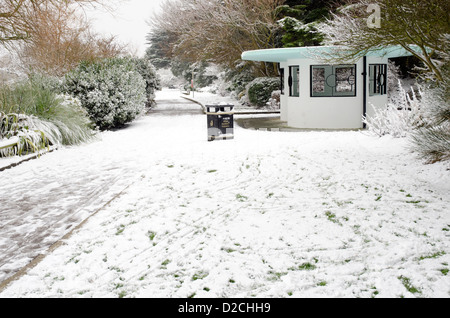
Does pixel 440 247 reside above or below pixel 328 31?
below

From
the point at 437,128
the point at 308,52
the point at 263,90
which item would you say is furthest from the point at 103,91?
the point at 263,90

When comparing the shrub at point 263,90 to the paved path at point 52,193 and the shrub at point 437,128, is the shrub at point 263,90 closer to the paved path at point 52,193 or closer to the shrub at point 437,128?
the paved path at point 52,193

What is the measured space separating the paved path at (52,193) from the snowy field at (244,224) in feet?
0.12

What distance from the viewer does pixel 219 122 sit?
11609 millimetres

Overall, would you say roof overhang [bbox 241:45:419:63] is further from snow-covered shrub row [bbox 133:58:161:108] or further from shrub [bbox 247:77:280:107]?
snow-covered shrub row [bbox 133:58:161:108]

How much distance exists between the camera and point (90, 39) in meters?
29.4

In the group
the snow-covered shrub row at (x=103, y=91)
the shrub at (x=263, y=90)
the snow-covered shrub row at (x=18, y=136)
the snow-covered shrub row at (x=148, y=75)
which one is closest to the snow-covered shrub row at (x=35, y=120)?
the snow-covered shrub row at (x=18, y=136)

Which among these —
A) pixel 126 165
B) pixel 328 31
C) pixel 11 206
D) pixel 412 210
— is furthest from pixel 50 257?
pixel 328 31

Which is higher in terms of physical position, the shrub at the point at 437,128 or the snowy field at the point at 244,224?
the shrub at the point at 437,128

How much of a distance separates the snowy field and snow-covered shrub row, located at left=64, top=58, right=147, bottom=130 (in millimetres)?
5813

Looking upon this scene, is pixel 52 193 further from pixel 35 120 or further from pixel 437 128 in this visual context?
pixel 437 128

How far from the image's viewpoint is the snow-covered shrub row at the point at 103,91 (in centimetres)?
1483

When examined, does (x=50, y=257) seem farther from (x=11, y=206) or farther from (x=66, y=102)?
(x=66, y=102)
